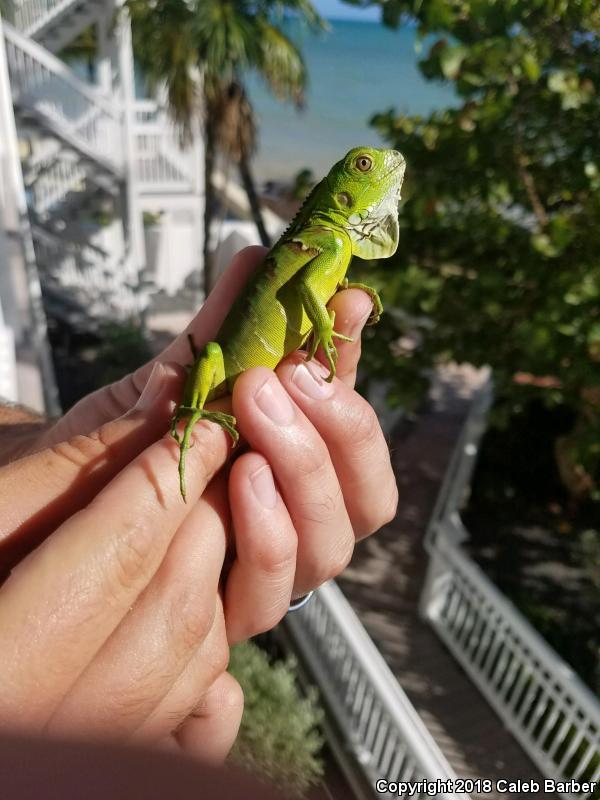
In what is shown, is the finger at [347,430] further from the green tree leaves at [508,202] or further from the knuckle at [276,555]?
the green tree leaves at [508,202]

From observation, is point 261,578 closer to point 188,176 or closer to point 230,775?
point 230,775

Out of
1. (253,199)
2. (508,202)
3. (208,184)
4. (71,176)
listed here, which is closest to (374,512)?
(508,202)

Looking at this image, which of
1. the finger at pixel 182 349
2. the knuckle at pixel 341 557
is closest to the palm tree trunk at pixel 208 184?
the finger at pixel 182 349

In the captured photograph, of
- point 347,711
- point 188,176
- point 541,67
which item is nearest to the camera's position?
point 541,67

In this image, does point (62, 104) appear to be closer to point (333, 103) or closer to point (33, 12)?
point (33, 12)

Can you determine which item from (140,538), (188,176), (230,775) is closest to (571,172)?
(140,538)

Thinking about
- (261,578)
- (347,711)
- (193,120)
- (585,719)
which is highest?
(193,120)

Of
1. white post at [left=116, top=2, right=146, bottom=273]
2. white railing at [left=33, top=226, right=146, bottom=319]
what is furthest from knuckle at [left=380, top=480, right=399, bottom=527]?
white railing at [left=33, top=226, right=146, bottom=319]
